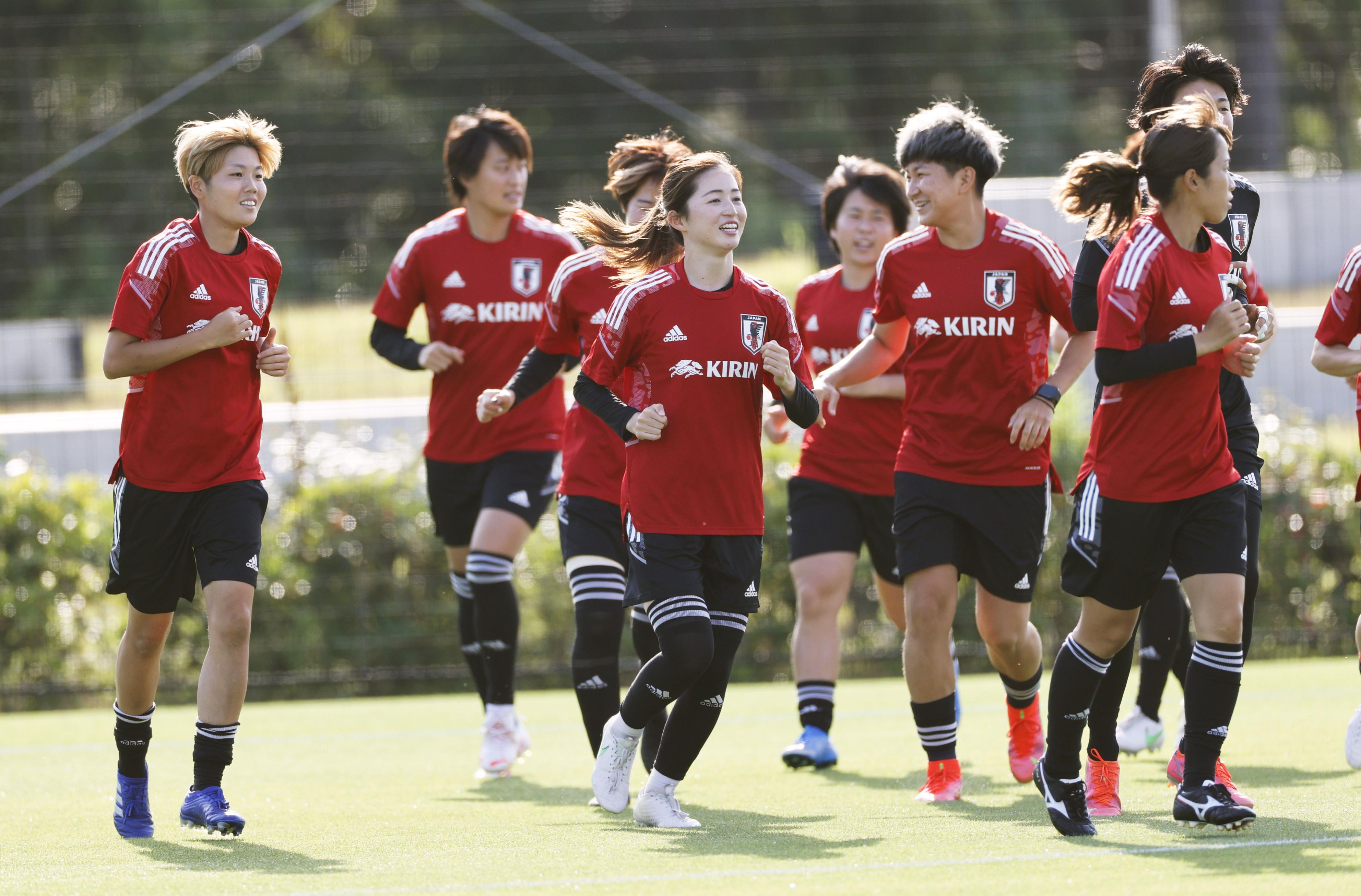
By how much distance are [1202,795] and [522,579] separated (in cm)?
585

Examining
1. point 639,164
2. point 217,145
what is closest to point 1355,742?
point 639,164

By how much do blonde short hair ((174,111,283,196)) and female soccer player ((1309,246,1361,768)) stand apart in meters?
3.34

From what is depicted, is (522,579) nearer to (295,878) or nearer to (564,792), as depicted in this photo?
(564,792)

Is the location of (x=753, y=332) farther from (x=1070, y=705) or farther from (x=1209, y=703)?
(x=1209, y=703)

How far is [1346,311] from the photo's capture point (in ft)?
18.1

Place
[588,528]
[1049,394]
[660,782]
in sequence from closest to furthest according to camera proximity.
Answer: [660,782], [1049,394], [588,528]

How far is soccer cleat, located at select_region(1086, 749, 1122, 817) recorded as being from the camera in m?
4.99

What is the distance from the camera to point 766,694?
9.33 meters

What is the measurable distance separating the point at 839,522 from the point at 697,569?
1.71 m

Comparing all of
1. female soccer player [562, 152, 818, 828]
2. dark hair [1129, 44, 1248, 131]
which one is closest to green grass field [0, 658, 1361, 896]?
female soccer player [562, 152, 818, 828]

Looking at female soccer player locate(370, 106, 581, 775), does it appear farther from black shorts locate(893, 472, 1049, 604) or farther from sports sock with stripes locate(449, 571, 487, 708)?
black shorts locate(893, 472, 1049, 604)

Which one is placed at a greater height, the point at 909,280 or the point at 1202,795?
the point at 909,280

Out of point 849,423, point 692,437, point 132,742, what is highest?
point 849,423

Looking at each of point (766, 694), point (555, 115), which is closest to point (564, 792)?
point (766, 694)
